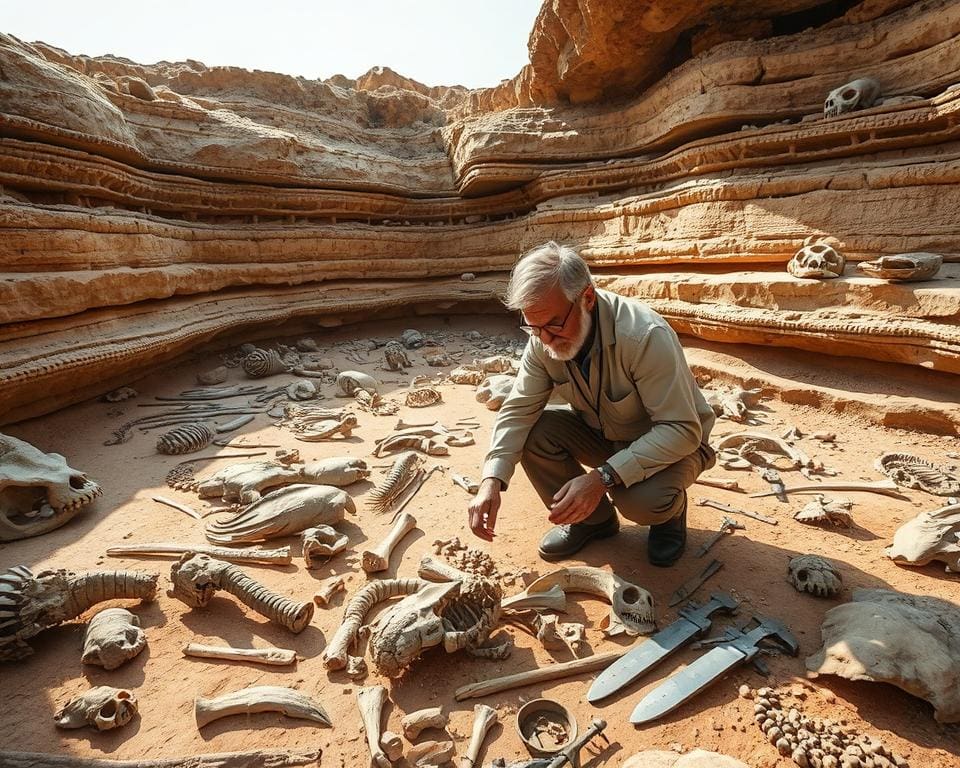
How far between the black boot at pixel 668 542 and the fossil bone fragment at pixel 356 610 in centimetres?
132

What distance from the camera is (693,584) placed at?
97.7 inches

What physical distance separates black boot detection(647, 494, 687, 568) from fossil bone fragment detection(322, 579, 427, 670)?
132 cm

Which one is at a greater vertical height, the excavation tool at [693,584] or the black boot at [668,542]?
the black boot at [668,542]

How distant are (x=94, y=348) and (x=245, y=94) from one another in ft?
24.5

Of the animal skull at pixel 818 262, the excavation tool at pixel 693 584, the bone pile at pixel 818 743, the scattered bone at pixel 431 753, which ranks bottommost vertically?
the excavation tool at pixel 693 584

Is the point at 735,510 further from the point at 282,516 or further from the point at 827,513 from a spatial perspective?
the point at 282,516

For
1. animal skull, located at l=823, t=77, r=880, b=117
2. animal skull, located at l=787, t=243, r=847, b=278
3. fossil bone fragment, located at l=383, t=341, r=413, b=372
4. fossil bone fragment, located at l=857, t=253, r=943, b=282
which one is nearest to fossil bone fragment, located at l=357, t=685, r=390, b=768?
fossil bone fragment, located at l=857, t=253, r=943, b=282

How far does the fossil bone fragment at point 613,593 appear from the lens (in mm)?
2203

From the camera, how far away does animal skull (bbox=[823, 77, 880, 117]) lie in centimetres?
534

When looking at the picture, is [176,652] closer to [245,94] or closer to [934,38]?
[934,38]

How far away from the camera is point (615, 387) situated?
95.3 inches

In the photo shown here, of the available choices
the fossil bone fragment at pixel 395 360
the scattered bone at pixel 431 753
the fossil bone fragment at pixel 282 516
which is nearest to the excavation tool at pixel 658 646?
the scattered bone at pixel 431 753

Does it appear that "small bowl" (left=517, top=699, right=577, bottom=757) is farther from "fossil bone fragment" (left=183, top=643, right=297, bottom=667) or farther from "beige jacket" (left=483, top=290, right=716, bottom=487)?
"fossil bone fragment" (left=183, top=643, right=297, bottom=667)

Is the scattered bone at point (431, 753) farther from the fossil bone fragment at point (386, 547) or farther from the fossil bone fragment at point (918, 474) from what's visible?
the fossil bone fragment at point (918, 474)
